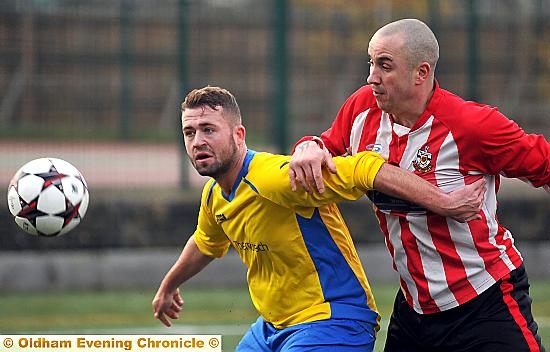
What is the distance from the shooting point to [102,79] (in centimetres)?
1196

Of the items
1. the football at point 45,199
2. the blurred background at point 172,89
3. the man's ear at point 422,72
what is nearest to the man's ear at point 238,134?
the man's ear at point 422,72

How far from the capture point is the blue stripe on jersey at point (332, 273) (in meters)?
5.52

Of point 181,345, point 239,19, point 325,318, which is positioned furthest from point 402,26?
point 239,19

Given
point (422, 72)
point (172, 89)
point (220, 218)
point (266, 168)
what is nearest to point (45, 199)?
point (220, 218)

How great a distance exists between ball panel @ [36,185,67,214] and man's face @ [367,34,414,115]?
6.43ft

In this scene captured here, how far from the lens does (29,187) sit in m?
6.24

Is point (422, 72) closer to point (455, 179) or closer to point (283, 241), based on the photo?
point (455, 179)

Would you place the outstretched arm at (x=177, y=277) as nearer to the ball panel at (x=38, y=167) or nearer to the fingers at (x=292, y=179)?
the ball panel at (x=38, y=167)

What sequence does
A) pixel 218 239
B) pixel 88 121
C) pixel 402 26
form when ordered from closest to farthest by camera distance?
pixel 402 26 < pixel 218 239 < pixel 88 121

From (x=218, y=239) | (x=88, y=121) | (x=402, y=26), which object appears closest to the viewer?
(x=402, y=26)

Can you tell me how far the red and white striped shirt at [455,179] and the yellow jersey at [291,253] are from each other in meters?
0.27

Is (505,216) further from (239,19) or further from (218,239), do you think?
(218,239)

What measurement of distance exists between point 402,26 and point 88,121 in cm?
709

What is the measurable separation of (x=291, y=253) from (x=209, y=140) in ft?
2.26
